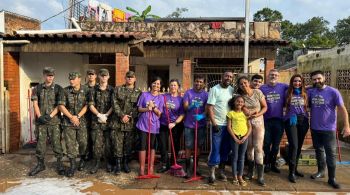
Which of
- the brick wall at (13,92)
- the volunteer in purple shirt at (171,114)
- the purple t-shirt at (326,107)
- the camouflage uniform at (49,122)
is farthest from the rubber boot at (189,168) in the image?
the brick wall at (13,92)

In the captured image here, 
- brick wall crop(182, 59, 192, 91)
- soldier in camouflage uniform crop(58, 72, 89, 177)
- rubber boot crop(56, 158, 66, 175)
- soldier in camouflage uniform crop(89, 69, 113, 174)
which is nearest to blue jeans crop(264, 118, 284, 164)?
soldier in camouflage uniform crop(89, 69, 113, 174)

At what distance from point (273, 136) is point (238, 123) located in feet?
3.14

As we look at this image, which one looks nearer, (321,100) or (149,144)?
(321,100)

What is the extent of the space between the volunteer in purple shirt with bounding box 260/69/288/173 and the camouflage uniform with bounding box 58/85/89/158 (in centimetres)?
305

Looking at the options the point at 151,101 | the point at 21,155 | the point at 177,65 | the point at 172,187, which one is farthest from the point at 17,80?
the point at 177,65

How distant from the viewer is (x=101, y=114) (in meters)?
5.39

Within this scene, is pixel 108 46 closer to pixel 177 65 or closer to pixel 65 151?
pixel 65 151

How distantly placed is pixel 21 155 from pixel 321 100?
606 centimetres

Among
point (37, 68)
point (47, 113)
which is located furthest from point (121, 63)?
point (37, 68)

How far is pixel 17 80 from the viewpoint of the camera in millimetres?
7566

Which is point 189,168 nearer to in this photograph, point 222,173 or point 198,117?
point 222,173

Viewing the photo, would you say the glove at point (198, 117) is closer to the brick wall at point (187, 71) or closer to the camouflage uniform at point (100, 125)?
the camouflage uniform at point (100, 125)

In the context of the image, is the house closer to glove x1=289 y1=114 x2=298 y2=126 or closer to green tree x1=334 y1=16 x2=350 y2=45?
glove x1=289 y1=114 x2=298 y2=126

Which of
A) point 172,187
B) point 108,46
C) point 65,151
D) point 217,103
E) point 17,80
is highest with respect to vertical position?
point 108,46
